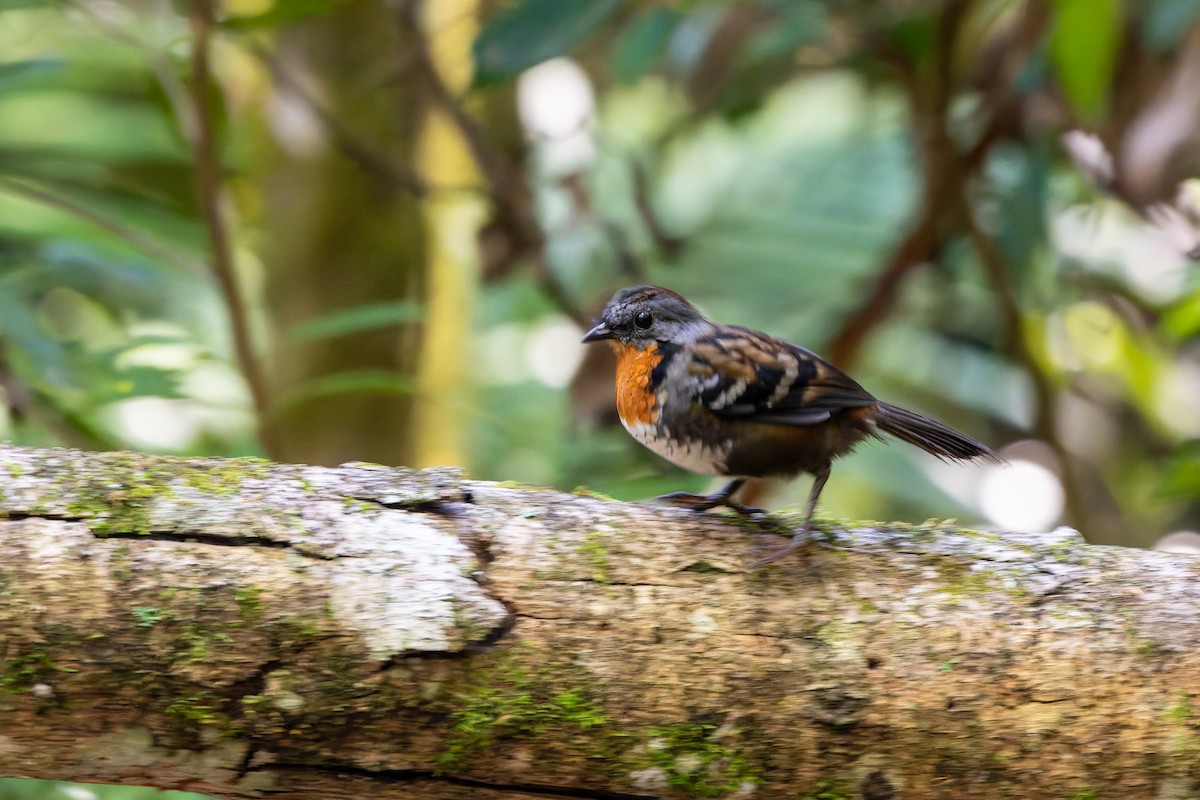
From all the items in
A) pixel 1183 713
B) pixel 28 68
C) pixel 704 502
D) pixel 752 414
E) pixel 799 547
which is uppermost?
pixel 28 68

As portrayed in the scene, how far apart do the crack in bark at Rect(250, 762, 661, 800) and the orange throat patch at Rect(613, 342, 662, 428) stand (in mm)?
871

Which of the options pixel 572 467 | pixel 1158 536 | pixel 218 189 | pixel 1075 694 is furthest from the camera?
pixel 1158 536

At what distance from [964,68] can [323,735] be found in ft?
12.4

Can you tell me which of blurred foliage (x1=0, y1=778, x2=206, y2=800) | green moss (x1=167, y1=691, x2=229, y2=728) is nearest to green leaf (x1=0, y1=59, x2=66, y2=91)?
→ blurred foliage (x1=0, y1=778, x2=206, y2=800)

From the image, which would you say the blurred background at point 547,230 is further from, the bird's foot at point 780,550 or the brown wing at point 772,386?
the bird's foot at point 780,550

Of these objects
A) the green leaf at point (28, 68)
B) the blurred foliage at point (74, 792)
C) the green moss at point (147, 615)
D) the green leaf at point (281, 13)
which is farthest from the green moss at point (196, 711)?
the green leaf at point (28, 68)

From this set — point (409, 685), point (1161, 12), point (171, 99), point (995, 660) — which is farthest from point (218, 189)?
point (1161, 12)

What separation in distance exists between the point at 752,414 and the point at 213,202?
5.82ft

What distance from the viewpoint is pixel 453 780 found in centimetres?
172

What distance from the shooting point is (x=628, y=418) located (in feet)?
8.14

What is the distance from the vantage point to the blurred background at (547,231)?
10.6 ft

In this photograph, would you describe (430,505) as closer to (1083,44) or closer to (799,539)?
(799,539)

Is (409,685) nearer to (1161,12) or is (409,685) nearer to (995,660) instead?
(995,660)

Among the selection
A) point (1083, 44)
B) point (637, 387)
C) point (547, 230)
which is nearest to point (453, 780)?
point (637, 387)
